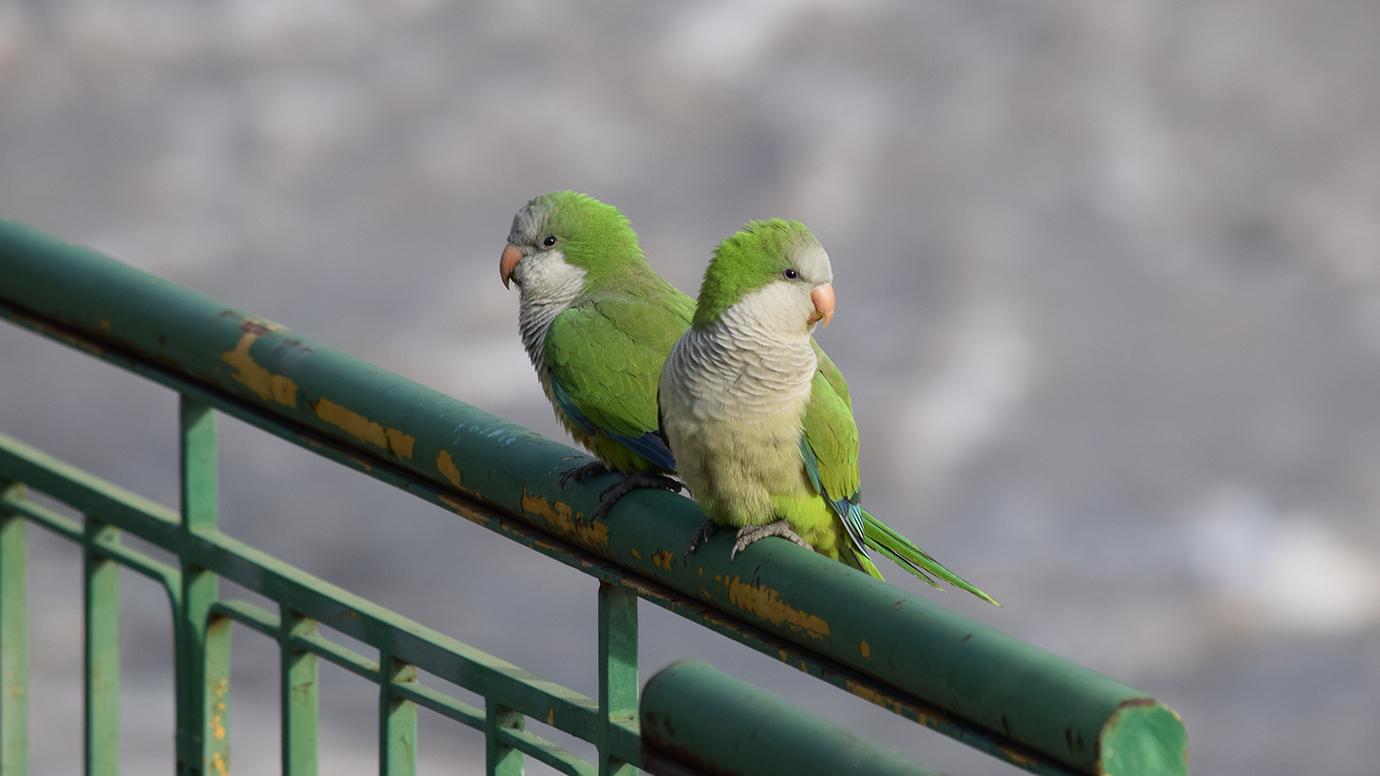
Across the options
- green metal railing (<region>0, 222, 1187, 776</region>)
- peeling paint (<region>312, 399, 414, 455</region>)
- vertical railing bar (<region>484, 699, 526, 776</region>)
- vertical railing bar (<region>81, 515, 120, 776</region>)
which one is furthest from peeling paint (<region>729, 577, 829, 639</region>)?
vertical railing bar (<region>81, 515, 120, 776</region>)

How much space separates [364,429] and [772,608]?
51cm

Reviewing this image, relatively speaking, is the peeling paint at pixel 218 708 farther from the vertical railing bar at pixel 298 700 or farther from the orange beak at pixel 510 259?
the orange beak at pixel 510 259

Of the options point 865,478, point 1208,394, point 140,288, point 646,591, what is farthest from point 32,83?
point 646,591

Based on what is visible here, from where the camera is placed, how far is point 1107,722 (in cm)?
108

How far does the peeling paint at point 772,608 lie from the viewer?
137 centimetres

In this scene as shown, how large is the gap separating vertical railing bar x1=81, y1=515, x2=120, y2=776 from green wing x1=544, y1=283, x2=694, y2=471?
0.81 metres

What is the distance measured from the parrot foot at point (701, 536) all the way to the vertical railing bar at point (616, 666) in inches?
3.4

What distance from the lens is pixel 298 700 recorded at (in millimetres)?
1758

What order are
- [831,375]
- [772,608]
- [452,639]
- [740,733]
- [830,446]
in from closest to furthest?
[740,733]
[772,608]
[452,639]
[830,446]
[831,375]

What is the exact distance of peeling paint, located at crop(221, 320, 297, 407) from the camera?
71.4 inches

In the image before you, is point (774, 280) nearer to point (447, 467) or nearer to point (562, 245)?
point (447, 467)

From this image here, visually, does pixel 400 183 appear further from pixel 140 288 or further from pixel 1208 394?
pixel 140 288

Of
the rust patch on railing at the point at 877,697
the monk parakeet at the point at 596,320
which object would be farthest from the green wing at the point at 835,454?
the rust patch on railing at the point at 877,697

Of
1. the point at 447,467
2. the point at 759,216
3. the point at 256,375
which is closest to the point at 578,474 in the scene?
the point at 447,467
